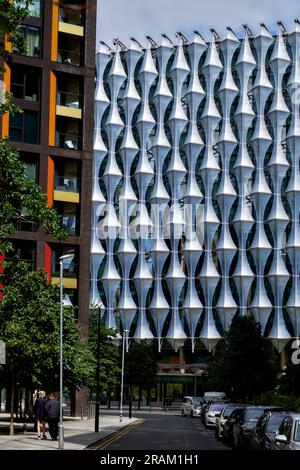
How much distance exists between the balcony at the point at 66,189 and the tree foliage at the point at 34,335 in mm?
18916

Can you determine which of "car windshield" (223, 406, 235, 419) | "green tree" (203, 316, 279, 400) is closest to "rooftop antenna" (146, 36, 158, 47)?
"green tree" (203, 316, 279, 400)

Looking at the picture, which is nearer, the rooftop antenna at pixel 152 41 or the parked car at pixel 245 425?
the parked car at pixel 245 425

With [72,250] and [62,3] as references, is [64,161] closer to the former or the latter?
[72,250]

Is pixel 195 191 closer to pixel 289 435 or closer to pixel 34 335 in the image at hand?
pixel 34 335

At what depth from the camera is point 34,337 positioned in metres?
35.2

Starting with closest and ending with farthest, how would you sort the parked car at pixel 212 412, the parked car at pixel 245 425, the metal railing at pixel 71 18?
1. the parked car at pixel 245 425
2. the parked car at pixel 212 412
3. the metal railing at pixel 71 18

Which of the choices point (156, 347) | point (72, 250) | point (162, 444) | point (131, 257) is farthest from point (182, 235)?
point (162, 444)

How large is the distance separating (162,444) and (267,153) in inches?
3351

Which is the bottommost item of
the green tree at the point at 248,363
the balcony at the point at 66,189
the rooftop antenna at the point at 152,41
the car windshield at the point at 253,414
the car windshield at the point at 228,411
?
the car windshield at the point at 228,411

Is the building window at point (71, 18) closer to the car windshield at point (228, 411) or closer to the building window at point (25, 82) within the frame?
the building window at point (25, 82)

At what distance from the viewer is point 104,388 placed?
63906 mm

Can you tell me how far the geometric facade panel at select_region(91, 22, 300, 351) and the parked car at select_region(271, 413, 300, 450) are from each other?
89.3 m

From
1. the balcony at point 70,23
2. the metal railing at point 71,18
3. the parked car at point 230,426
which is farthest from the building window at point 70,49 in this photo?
the parked car at point 230,426

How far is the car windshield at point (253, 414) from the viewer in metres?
29.0
